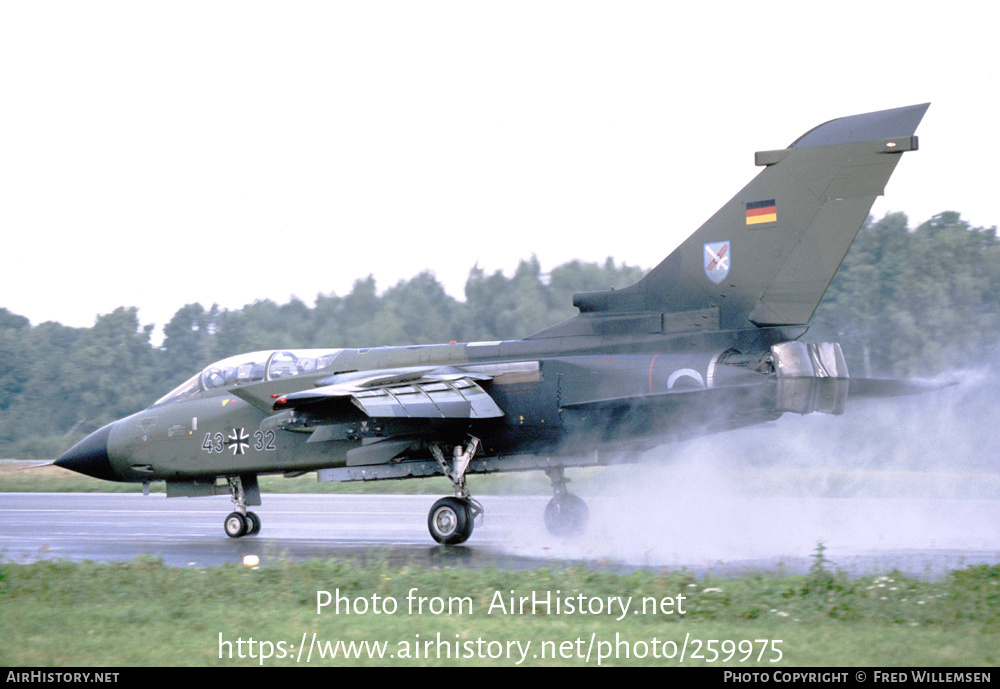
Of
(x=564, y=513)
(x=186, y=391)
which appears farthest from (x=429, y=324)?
(x=564, y=513)

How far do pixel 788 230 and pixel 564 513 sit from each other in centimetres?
558

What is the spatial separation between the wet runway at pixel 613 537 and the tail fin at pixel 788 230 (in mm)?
3078

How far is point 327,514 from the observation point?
20344 millimetres

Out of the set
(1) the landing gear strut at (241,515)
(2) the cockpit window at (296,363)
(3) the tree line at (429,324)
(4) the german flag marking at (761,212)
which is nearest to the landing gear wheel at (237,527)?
(1) the landing gear strut at (241,515)

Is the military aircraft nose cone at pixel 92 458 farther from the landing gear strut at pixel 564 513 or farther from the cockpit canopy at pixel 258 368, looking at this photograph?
the landing gear strut at pixel 564 513

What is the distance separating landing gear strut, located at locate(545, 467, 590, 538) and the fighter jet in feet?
0.07

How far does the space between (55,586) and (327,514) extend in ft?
36.4

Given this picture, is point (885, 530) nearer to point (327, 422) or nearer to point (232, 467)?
point (327, 422)

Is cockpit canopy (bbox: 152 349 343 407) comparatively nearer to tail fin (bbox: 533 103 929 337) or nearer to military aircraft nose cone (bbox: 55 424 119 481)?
military aircraft nose cone (bbox: 55 424 119 481)

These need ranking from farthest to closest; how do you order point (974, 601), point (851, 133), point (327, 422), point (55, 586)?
1. point (327, 422)
2. point (851, 133)
3. point (55, 586)
4. point (974, 601)

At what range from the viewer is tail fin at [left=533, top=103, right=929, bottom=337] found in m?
11.5

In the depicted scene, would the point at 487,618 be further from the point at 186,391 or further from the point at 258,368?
the point at 186,391

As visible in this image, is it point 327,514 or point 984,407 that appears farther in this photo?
point 327,514
